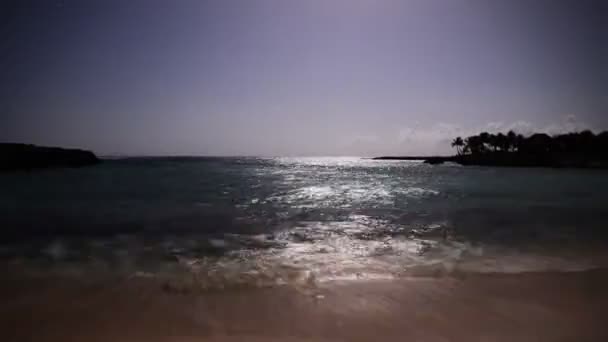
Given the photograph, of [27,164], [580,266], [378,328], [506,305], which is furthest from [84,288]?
[27,164]

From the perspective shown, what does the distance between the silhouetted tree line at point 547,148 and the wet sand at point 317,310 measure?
8110cm

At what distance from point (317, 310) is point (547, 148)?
105688mm

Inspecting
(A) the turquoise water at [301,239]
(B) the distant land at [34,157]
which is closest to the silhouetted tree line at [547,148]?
(A) the turquoise water at [301,239]

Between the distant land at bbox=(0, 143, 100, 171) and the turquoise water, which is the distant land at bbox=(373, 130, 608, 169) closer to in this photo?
the turquoise water

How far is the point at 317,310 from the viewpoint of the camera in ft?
13.6

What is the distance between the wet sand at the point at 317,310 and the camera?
3541 millimetres

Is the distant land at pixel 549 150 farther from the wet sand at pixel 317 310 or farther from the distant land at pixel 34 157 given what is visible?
the distant land at pixel 34 157

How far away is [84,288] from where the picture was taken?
5.06 meters

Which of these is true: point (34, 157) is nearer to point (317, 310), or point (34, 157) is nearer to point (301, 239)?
point (301, 239)

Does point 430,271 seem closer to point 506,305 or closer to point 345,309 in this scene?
point 506,305

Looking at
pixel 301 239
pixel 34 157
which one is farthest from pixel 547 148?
pixel 34 157

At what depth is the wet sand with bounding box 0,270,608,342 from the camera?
3541 millimetres

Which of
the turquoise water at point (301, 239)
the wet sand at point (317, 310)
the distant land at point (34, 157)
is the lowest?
the turquoise water at point (301, 239)

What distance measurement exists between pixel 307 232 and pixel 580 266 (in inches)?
270
